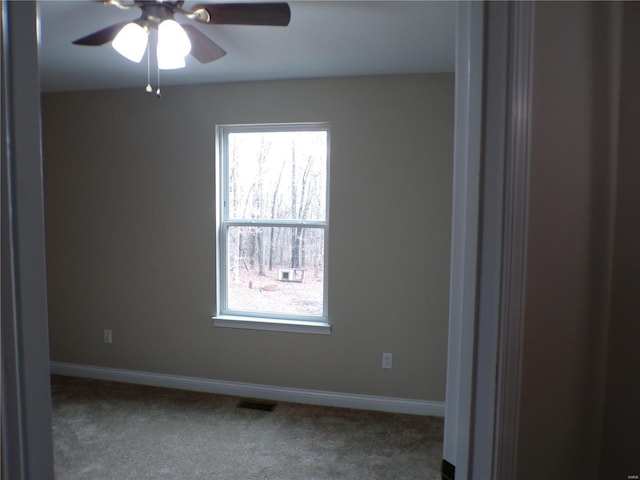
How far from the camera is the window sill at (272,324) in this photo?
9.91 ft

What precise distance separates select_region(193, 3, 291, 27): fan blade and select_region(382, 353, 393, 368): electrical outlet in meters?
2.32

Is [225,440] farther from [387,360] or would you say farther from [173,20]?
[173,20]

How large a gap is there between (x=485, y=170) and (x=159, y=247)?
10.00 ft

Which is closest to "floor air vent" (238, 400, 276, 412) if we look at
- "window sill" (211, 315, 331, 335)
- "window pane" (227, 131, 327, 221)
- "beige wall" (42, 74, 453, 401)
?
"beige wall" (42, 74, 453, 401)

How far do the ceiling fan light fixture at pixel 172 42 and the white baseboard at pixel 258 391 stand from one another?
2.45 metres

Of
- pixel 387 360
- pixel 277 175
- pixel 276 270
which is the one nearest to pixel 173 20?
pixel 277 175

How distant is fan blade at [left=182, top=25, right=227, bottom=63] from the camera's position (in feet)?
5.62

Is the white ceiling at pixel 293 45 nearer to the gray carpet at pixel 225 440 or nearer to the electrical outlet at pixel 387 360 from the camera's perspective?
the electrical outlet at pixel 387 360

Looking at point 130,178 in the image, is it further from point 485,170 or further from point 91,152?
point 485,170

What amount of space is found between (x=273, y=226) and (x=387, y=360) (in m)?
1.38

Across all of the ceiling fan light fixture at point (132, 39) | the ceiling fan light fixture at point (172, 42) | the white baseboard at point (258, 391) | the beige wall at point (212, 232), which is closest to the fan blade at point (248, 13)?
the ceiling fan light fixture at point (172, 42)

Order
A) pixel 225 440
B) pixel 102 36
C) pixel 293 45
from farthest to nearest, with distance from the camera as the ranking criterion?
pixel 225 440 < pixel 293 45 < pixel 102 36

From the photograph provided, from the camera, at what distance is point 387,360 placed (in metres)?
2.94

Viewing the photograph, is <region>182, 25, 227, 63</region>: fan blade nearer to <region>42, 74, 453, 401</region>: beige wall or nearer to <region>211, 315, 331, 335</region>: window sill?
<region>42, 74, 453, 401</region>: beige wall
